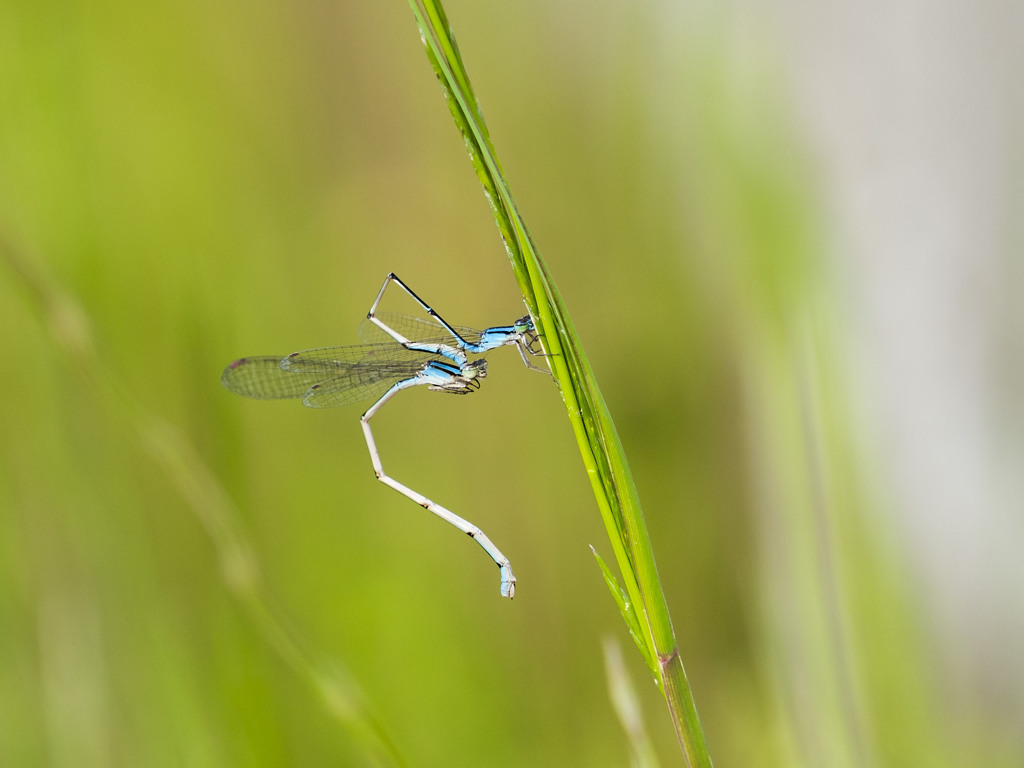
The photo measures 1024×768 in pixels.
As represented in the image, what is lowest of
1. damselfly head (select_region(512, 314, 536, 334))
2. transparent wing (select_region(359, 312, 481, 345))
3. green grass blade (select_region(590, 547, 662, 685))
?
green grass blade (select_region(590, 547, 662, 685))

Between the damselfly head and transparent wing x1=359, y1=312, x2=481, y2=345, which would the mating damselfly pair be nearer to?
transparent wing x1=359, y1=312, x2=481, y2=345

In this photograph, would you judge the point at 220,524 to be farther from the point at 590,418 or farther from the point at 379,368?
the point at 379,368

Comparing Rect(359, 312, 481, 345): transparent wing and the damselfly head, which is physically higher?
Rect(359, 312, 481, 345): transparent wing

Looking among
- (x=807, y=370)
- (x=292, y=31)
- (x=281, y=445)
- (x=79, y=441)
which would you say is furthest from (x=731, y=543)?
(x=292, y=31)

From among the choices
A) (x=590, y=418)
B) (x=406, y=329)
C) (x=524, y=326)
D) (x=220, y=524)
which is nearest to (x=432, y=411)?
(x=406, y=329)

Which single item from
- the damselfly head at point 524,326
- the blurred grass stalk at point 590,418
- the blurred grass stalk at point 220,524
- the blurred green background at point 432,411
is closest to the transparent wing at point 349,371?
the blurred green background at point 432,411

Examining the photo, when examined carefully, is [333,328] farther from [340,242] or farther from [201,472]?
[201,472]

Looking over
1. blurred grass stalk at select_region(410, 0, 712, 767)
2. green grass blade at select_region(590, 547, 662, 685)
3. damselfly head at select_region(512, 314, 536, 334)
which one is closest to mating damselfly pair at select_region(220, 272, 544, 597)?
damselfly head at select_region(512, 314, 536, 334)

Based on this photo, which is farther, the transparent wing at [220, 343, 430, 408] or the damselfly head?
the transparent wing at [220, 343, 430, 408]

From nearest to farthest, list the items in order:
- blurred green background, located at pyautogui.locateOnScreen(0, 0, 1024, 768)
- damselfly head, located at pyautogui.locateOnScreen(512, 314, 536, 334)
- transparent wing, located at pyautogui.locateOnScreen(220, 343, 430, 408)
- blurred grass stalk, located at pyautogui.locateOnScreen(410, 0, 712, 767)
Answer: blurred grass stalk, located at pyautogui.locateOnScreen(410, 0, 712, 767) < damselfly head, located at pyautogui.locateOnScreen(512, 314, 536, 334) < blurred green background, located at pyautogui.locateOnScreen(0, 0, 1024, 768) < transparent wing, located at pyautogui.locateOnScreen(220, 343, 430, 408)
